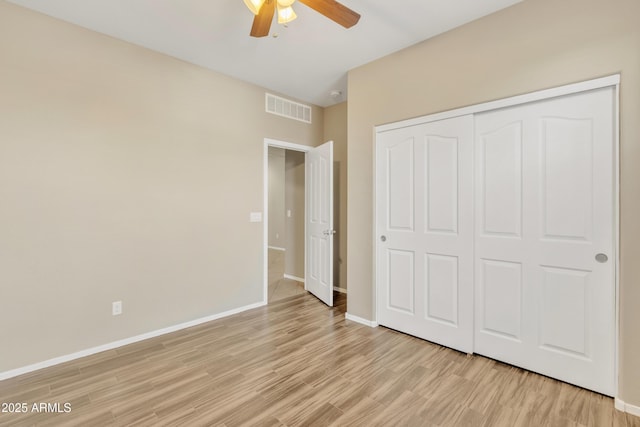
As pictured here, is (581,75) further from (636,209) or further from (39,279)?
(39,279)

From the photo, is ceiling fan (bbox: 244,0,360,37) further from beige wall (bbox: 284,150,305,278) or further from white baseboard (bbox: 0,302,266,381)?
beige wall (bbox: 284,150,305,278)

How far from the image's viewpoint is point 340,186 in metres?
4.38

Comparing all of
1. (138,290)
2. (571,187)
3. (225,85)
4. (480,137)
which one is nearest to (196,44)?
(225,85)

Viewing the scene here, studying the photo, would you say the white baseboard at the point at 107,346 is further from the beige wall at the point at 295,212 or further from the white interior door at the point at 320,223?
the beige wall at the point at 295,212

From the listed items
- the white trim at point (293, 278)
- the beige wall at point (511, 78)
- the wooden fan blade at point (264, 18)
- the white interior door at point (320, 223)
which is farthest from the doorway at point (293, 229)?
the wooden fan blade at point (264, 18)

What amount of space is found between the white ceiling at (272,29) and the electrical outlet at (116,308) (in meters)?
2.40

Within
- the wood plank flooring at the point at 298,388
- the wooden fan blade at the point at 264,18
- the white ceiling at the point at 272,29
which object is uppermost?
the white ceiling at the point at 272,29

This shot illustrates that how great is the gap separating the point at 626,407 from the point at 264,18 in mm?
3331

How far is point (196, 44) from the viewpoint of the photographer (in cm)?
278

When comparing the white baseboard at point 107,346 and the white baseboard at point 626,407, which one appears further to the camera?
the white baseboard at point 107,346

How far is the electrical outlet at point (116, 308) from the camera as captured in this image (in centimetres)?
268

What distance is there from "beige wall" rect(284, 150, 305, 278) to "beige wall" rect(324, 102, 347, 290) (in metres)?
0.74

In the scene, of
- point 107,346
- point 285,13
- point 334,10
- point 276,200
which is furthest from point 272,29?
point 276,200

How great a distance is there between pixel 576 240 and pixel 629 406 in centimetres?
103
